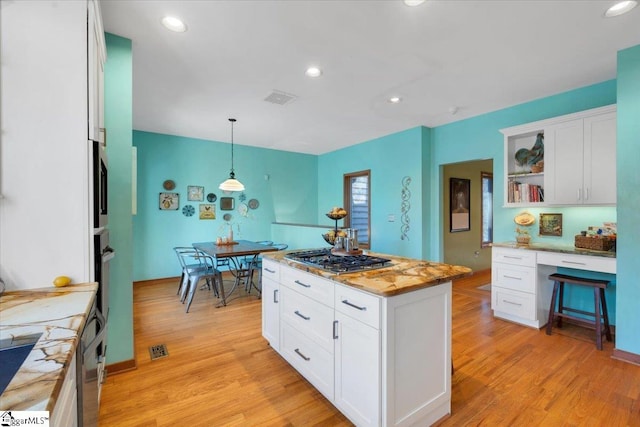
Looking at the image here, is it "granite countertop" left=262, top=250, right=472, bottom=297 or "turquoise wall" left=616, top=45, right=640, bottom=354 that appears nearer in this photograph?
"granite countertop" left=262, top=250, right=472, bottom=297

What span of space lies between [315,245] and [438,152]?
2579 mm

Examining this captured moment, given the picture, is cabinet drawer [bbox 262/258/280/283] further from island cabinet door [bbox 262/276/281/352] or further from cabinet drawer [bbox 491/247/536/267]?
cabinet drawer [bbox 491/247/536/267]

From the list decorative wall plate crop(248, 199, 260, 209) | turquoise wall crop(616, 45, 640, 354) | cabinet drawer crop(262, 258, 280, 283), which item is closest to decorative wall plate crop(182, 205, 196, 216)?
decorative wall plate crop(248, 199, 260, 209)

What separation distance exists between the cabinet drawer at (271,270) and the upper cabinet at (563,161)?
3.06 m

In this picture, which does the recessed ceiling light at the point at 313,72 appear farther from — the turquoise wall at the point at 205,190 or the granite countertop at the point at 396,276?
the turquoise wall at the point at 205,190

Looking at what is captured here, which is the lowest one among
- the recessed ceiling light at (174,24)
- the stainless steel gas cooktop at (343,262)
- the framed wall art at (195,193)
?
the stainless steel gas cooktop at (343,262)

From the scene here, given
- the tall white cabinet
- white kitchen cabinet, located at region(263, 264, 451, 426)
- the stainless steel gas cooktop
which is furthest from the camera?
the stainless steel gas cooktop

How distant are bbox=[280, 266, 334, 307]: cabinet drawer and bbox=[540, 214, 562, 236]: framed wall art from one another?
322 cm

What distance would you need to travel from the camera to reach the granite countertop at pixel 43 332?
1.99ft

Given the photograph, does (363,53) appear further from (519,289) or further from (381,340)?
(519,289)

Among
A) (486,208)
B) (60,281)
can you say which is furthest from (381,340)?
(486,208)

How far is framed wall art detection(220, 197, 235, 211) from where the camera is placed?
5.68 metres

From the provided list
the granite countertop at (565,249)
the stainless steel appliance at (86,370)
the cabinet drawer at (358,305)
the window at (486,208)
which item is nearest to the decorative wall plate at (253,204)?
the granite countertop at (565,249)

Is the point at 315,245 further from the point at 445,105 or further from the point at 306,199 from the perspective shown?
the point at 445,105
